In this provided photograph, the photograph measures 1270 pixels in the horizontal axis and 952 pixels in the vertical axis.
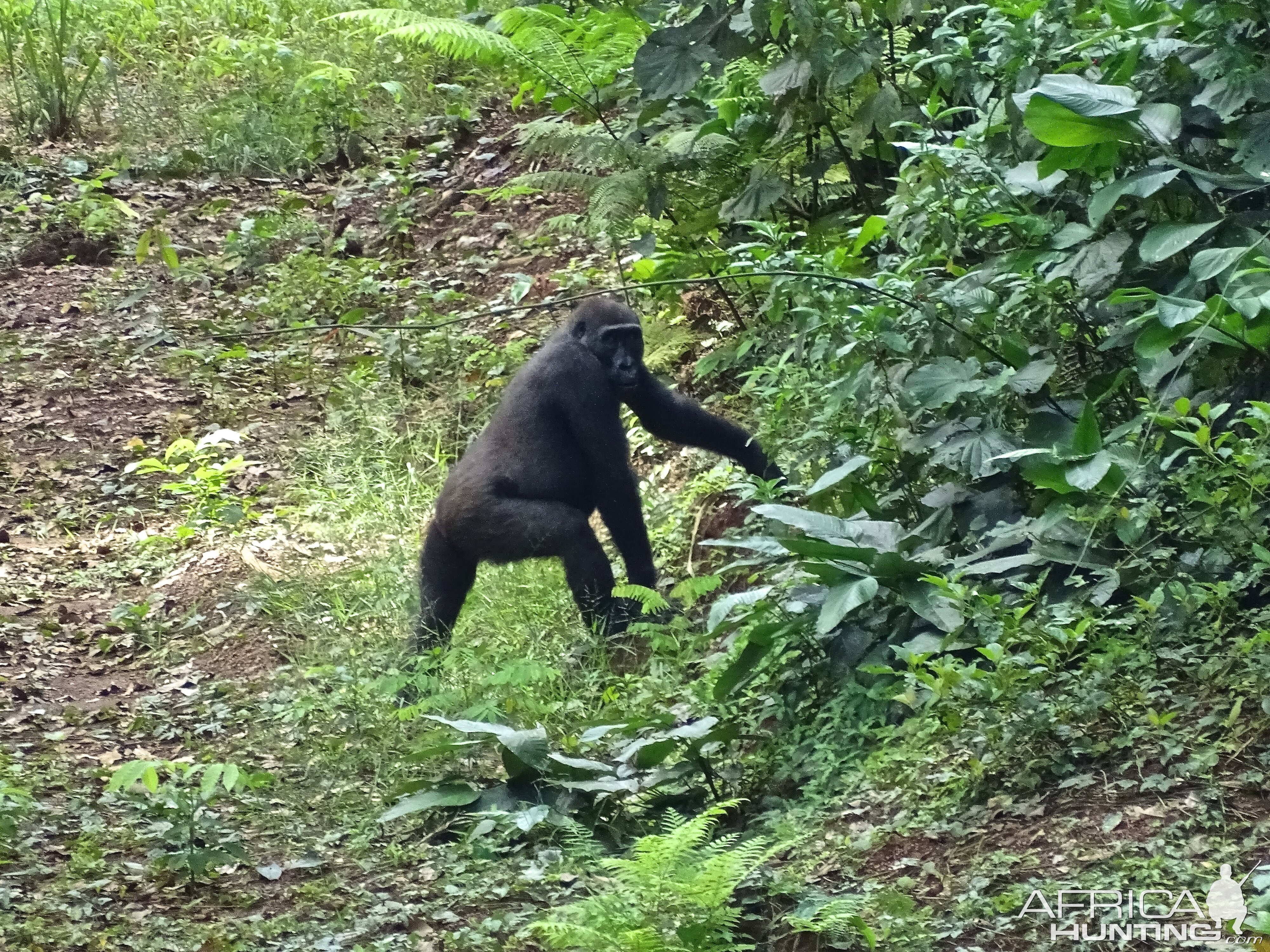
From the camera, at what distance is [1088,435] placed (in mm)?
3807

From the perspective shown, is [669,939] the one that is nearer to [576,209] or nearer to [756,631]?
[756,631]

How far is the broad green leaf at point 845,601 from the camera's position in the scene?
3857 mm

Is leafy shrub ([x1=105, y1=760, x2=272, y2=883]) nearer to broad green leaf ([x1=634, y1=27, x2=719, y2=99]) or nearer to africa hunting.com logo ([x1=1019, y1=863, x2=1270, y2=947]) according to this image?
africa hunting.com logo ([x1=1019, y1=863, x2=1270, y2=947])

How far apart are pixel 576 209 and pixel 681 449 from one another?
3.30m

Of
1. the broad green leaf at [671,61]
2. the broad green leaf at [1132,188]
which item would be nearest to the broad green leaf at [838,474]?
the broad green leaf at [1132,188]

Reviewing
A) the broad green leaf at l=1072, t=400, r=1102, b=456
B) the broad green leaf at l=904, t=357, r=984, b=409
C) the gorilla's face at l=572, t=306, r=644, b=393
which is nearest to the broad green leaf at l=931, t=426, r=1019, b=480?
the broad green leaf at l=904, t=357, r=984, b=409

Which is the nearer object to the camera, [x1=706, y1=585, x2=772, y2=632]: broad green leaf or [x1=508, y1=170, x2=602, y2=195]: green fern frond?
[x1=706, y1=585, x2=772, y2=632]: broad green leaf

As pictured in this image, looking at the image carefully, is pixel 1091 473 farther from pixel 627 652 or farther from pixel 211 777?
pixel 211 777

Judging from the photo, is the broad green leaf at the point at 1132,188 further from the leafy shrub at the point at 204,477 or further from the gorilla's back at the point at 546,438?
the leafy shrub at the point at 204,477

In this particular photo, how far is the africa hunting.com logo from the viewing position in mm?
→ 2668

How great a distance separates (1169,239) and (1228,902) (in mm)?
2090

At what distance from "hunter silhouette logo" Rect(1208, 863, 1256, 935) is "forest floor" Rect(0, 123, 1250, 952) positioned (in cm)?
20

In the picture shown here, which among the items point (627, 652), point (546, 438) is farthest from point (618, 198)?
point (627, 652)

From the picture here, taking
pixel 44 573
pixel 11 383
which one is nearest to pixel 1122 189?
pixel 44 573
